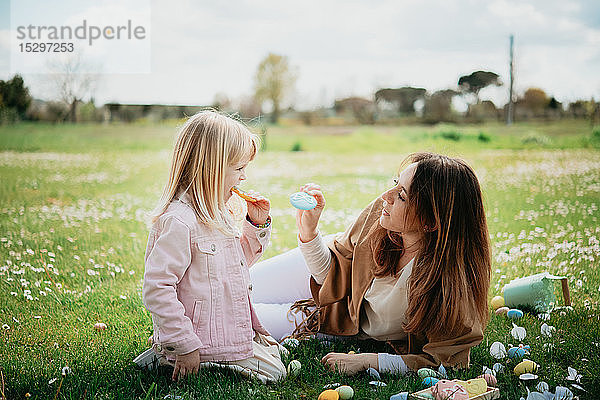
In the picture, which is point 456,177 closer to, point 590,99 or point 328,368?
point 328,368

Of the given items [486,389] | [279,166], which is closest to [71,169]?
[279,166]

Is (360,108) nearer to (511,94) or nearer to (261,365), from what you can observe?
(511,94)

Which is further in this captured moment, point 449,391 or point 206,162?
point 206,162

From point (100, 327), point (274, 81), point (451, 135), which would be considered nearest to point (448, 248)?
point (100, 327)

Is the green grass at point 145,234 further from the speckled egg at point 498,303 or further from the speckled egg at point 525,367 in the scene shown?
the speckled egg at point 498,303

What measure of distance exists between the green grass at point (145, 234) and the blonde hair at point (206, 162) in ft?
2.04

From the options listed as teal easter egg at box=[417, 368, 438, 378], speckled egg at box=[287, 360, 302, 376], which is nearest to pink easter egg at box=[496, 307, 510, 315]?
teal easter egg at box=[417, 368, 438, 378]

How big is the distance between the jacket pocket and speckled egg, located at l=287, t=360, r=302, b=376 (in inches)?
14.9

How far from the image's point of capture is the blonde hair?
89.3 inches

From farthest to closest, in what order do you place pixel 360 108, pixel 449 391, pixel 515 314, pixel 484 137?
pixel 360 108 < pixel 484 137 < pixel 515 314 < pixel 449 391

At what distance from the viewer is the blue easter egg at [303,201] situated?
2.42m

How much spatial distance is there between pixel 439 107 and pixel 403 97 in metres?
0.84

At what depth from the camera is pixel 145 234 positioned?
5.20 m

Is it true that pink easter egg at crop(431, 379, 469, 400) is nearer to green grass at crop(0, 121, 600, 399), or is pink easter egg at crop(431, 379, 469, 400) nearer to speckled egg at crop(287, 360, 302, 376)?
green grass at crop(0, 121, 600, 399)
